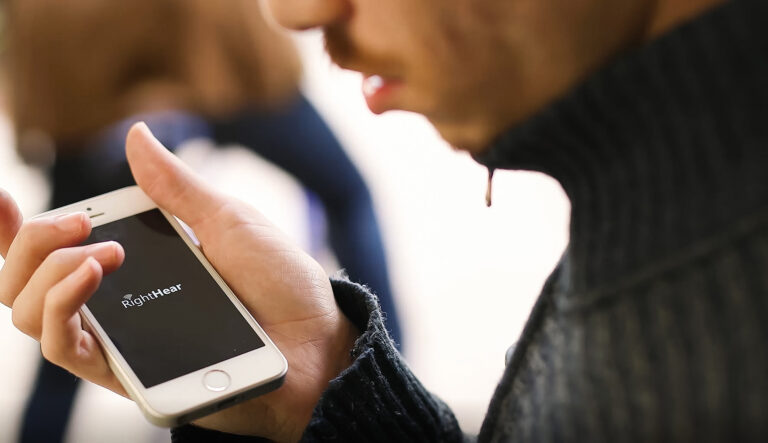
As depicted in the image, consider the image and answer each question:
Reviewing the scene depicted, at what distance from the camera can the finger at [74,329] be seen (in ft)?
1.50

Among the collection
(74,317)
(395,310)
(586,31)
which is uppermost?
(586,31)

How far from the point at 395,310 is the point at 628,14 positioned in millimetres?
669

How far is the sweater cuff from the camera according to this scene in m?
0.50

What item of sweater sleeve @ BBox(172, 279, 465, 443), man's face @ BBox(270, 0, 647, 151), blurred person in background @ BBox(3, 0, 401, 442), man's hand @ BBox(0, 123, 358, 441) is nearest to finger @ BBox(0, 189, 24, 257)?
man's hand @ BBox(0, 123, 358, 441)

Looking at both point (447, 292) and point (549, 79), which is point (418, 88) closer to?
point (549, 79)

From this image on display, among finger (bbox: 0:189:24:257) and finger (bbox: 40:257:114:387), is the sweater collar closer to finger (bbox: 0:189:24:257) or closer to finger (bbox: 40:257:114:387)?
finger (bbox: 40:257:114:387)

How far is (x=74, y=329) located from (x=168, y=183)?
0.16m

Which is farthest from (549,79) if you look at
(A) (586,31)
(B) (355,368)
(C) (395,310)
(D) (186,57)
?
(D) (186,57)

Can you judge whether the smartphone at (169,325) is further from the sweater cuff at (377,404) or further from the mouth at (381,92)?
the mouth at (381,92)

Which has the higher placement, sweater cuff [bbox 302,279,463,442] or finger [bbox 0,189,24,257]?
sweater cuff [bbox 302,279,463,442]

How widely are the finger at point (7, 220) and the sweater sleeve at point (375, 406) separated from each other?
177mm

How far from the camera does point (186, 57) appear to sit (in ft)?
3.32

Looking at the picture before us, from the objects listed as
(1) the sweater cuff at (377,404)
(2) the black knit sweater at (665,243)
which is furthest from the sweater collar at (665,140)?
(1) the sweater cuff at (377,404)

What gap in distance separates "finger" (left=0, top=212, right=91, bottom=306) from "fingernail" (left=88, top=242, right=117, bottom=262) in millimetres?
39
